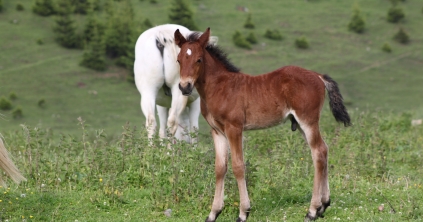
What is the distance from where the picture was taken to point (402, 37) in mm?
40375

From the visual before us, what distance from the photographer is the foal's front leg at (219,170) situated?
6.80 metres

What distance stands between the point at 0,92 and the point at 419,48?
23.7 metres

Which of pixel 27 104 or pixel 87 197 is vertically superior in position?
pixel 87 197

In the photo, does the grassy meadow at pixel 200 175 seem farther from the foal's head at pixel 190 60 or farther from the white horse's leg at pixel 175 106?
the foal's head at pixel 190 60

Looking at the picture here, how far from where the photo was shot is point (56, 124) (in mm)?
27875

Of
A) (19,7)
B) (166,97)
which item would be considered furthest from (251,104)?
(19,7)

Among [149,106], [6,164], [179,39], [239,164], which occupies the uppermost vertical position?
[179,39]

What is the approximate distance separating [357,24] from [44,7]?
19259mm

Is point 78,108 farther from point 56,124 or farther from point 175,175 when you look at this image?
point 175,175

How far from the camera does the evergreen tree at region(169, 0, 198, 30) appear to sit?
38.8 metres

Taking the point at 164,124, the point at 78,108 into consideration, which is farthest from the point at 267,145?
the point at 78,108

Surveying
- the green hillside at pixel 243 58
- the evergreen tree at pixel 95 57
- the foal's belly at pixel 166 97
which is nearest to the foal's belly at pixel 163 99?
the foal's belly at pixel 166 97

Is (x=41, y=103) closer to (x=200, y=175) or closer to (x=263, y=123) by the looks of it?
(x=200, y=175)

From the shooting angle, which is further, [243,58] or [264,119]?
[243,58]
